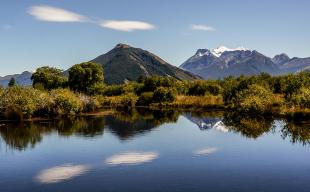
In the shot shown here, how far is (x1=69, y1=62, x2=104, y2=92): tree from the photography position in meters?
144

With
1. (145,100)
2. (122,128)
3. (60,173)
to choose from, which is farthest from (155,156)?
(145,100)

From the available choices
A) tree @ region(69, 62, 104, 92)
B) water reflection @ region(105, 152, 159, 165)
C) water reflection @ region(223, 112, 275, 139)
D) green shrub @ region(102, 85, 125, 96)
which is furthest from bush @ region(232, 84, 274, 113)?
green shrub @ region(102, 85, 125, 96)

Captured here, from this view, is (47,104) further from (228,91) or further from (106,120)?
(228,91)

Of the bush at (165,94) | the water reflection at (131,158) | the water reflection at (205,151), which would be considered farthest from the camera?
the bush at (165,94)

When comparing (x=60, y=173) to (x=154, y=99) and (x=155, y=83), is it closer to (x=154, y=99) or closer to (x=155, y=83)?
(x=154, y=99)

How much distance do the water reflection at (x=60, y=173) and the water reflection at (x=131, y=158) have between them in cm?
411

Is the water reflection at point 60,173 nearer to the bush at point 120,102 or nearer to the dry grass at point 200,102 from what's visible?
the dry grass at point 200,102

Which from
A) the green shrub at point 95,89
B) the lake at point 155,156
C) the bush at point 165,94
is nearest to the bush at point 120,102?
the bush at point 165,94

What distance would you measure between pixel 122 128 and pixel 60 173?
35.5m

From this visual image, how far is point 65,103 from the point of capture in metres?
93.4

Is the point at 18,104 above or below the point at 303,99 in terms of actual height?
above

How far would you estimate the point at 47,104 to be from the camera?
3521 inches

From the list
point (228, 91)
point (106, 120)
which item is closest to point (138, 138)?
point (106, 120)

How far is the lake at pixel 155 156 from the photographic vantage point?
1470 inches
